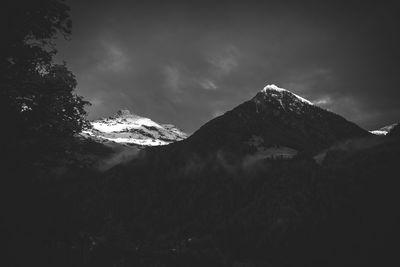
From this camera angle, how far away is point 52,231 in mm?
12477

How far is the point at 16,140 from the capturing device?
12805 mm

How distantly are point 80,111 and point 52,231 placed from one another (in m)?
5.46

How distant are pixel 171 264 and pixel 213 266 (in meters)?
22.7

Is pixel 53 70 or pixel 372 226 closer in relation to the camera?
pixel 53 70

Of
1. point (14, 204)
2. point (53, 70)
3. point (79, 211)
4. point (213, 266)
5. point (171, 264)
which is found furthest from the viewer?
point (213, 266)

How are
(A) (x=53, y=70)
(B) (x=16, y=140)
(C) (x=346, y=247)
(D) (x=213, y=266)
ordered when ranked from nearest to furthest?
(B) (x=16, y=140) < (A) (x=53, y=70) < (D) (x=213, y=266) < (C) (x=346, y=247)

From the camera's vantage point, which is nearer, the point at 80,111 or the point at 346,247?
the point at 80,111

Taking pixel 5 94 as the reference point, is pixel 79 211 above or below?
below

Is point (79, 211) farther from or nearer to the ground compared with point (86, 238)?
farther from the ground

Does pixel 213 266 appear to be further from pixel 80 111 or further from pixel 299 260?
pixel 80 111

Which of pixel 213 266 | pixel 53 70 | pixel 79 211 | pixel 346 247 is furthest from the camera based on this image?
pixel 346 247

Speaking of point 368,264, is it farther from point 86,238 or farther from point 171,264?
point 86,238

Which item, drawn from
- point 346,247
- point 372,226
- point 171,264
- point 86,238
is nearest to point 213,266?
point 171,264

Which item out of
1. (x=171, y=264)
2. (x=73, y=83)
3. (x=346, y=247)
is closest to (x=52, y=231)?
(x=73, y=83)
